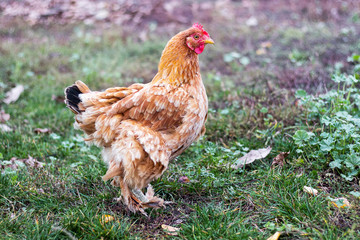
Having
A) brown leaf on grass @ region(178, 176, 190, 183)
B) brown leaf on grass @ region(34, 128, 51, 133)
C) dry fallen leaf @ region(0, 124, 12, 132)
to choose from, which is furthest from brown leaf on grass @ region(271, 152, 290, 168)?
dry fallen leaf @ region(0, 124, 12, 132)

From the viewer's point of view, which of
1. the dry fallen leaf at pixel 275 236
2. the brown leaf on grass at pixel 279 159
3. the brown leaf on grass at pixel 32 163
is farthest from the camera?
the brown leaf on grass at pixel 32 163

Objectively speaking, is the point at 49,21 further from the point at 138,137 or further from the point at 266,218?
the point at 266,218

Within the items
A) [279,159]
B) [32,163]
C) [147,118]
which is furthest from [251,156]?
Result: [32,163]

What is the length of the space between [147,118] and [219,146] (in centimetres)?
136

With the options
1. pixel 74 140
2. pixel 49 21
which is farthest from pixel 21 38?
pixel 74 140

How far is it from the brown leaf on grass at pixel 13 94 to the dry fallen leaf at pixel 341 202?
4952 mm

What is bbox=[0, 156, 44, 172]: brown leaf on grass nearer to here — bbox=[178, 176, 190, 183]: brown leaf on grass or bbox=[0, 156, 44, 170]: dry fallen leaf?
bbox=[0, 156, 44, 170]: dry fallen leaf

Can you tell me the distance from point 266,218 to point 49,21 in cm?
850

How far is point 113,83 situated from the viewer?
622 cm

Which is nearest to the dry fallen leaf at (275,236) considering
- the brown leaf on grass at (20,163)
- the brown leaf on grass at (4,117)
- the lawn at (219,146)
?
the lawn at (219,146)

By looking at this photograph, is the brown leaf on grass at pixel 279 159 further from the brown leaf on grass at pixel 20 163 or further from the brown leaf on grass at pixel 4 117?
the brown leaf on grass at pixel 4 117

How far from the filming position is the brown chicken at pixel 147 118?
3.04 m

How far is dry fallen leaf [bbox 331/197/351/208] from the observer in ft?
9.31

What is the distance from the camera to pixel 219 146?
168 inches
